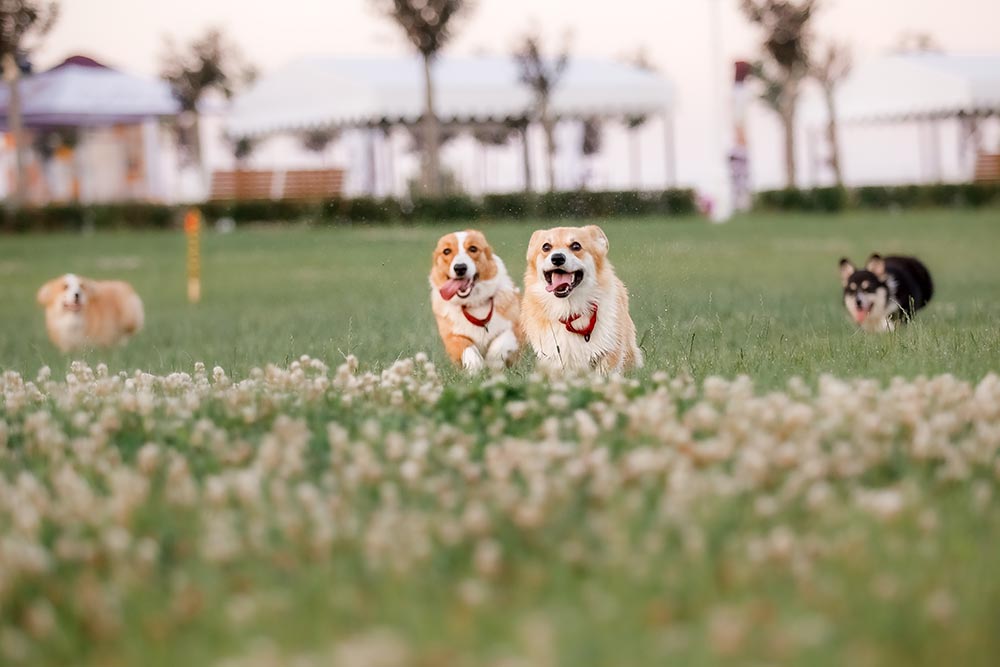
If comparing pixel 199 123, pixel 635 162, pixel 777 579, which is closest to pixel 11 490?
pixel 777 579

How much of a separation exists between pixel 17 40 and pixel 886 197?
24.2m

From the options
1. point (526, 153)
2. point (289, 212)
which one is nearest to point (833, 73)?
point (526, 153)

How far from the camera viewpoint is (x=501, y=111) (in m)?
44.8

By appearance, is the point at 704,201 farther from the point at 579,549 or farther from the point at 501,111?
the point at 579,549

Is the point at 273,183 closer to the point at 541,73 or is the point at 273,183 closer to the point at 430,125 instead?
the point at 430,125

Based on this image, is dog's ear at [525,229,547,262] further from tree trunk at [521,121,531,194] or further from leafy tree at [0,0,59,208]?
tree trunk at [521,121,531,194]

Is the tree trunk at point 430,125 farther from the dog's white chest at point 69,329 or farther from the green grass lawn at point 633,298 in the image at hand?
the dog's white chest at point 69,329

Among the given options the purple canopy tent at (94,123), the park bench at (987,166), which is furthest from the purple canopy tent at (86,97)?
the park bench at (987,166)

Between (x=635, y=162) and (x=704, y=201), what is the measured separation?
14.5 meters

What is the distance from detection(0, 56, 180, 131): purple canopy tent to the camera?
4472 centimetres

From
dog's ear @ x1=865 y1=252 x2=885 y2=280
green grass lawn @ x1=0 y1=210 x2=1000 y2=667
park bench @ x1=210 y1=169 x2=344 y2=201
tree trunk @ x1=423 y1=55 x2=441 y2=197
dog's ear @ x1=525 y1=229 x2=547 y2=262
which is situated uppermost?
tree trunk @ x1=423 y1=55 x2=441 y2=197

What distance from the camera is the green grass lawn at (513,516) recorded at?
11.6ft

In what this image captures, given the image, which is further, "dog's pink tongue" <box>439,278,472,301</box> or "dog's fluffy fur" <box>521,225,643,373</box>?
"dog's pink tongue" <box>439,278,472,301</box>

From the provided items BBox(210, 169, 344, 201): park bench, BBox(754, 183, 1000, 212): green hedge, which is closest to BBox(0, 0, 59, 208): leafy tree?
BBox(210, 169, 344, 201): park bench
